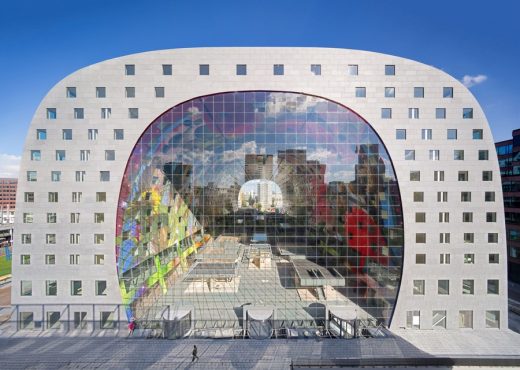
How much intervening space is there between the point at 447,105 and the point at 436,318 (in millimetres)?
18926

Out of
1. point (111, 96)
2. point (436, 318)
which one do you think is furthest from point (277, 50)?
point (436, 318)

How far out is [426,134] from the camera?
72.1 feet

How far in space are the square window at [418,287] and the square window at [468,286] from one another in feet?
12.0

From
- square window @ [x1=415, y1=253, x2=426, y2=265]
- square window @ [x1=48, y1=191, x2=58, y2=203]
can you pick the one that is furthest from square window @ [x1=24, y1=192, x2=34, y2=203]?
square window @ [x1=415, y1=253, x2=426, y2=265]

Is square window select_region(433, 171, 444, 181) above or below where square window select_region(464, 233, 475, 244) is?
above

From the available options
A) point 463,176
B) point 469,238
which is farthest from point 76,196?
point 469,238

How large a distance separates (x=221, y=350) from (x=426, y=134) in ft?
80.8

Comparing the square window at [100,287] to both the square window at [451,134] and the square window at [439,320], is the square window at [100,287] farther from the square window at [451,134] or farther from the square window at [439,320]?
the square window at [451,134]

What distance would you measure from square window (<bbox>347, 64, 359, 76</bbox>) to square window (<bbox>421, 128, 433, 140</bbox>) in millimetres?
7887

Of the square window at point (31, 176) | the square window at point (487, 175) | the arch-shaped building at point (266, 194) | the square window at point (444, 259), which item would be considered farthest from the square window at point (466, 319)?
the square window at point (31, 176)

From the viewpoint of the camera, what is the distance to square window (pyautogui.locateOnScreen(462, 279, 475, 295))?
71.5ft

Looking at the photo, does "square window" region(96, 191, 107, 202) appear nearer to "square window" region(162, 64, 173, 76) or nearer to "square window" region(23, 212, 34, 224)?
"square window" region(23, 212, 34, 224)

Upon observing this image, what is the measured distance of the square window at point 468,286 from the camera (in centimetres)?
2180

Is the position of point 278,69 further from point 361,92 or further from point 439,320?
point 439,320
